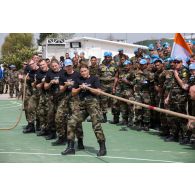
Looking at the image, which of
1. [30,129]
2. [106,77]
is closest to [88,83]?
[30,129]

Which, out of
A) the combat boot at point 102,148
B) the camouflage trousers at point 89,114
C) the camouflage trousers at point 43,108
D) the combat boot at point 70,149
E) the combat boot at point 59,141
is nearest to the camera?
the camouflage trousers at point 89,114

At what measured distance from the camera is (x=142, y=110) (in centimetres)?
1191

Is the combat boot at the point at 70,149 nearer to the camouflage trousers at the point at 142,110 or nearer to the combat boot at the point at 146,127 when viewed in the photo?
the camouflage trousers at the point at 142,110

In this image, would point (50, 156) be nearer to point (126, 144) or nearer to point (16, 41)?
point (126, 144)

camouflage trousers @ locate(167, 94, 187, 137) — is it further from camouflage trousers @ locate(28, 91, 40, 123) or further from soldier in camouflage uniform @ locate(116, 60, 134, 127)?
camouflage trousers @ locate(28, 91, 40, 123)

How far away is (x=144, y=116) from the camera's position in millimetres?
11695

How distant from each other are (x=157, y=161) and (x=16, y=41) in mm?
61199

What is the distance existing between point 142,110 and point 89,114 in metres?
3.75

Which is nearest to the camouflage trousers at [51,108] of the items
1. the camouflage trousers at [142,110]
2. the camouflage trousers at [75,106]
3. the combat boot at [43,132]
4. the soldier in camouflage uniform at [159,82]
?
the combat boot at [43,132]

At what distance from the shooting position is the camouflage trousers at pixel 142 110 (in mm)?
11492

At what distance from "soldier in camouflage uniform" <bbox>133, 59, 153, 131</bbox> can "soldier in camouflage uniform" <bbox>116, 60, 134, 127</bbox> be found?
314mm

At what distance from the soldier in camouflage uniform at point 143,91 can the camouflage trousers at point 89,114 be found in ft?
11.0

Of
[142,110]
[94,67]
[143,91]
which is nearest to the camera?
[143,91]

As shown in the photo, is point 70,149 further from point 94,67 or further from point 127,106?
point 94,67
